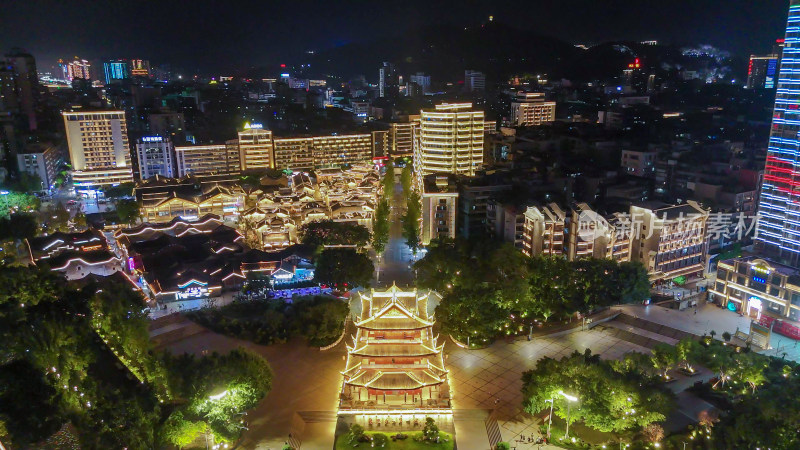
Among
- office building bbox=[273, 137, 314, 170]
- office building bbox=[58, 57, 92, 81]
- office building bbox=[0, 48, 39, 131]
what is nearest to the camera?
office building bbox=[273, 137, 314, 170]

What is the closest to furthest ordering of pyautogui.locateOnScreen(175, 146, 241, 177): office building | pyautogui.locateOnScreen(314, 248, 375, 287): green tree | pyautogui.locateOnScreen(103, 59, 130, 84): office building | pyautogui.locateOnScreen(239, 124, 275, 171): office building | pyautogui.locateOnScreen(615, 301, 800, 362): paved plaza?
1. pyautogui.locateOnScreen(615, 301, 800, 362): paved plaza
2. pyautogui.locateOnScreen(314, 248, 375, 287): green tree
3. pyautogui.locateOnScreen(175, 146, 241, 177): office building
4. pyautogui.locateOnScreen(239, 124, 275, 171): office building
5. pyautogui.locateOnScreen(103, 59, 130, 84): office building

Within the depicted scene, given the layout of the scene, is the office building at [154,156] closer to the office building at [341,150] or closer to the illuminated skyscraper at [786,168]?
the office building at [341,150]

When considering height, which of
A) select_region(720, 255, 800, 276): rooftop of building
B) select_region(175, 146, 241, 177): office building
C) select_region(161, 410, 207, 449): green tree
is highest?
select_region(175, 146, 241, 177): office building

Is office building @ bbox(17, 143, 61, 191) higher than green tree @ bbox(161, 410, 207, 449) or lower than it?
higher

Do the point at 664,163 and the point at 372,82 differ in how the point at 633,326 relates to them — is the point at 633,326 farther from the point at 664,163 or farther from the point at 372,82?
the point at 372,82

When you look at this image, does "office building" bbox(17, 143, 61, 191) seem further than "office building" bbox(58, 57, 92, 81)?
No

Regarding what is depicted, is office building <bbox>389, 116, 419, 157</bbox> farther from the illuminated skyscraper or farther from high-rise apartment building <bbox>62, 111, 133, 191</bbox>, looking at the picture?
the illuminated skyscraper

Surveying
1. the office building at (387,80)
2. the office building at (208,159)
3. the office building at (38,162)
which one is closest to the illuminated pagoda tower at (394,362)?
the office building at (208,159)

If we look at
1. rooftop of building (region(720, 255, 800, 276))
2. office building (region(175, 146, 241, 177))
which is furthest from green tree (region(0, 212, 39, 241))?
rooftop of building (region(720, 255, 800, 276))
